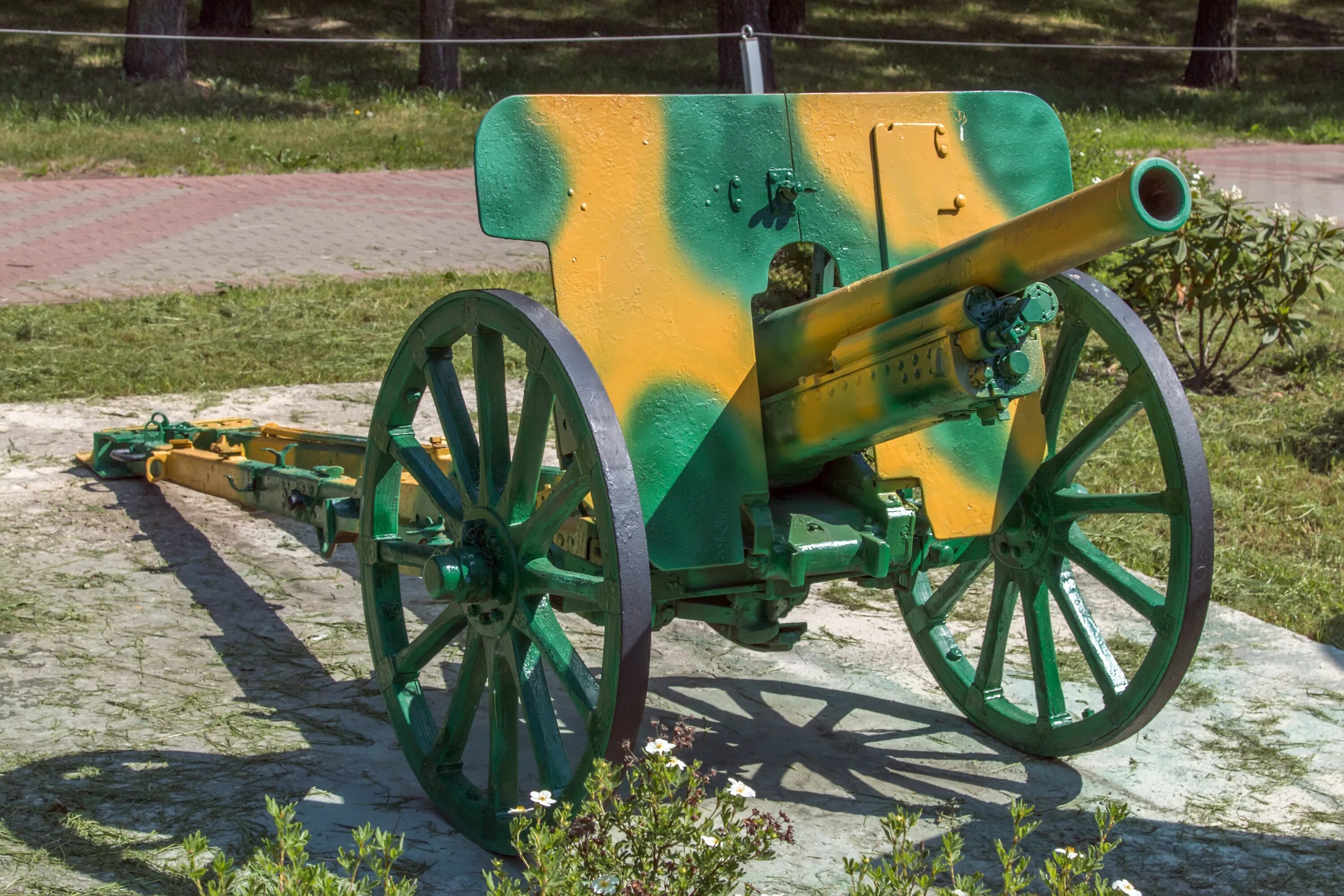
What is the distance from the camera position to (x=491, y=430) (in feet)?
11.1

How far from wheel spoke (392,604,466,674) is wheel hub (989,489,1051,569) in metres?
1.41

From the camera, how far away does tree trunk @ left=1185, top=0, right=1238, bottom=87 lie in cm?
2183

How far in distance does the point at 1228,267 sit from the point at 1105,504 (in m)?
4.34

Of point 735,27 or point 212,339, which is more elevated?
point 735,27

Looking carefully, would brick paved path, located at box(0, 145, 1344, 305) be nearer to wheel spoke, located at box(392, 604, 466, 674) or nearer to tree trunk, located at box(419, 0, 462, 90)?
tree trunk, located at box(419, 0, 462, 90)

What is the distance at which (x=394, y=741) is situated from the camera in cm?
403

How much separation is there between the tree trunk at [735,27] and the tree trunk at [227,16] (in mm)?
6850

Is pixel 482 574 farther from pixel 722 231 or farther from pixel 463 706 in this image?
pixel 722 231

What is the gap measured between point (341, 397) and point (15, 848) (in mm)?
4048

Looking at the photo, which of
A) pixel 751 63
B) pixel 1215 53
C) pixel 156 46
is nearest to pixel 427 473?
pixel 751 63

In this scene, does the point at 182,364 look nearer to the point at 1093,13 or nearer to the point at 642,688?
the point at 642,688

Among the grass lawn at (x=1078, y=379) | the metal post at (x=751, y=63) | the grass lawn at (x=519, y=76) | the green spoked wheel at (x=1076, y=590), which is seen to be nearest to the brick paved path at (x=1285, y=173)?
the grass lawn at (x=519, y=76)

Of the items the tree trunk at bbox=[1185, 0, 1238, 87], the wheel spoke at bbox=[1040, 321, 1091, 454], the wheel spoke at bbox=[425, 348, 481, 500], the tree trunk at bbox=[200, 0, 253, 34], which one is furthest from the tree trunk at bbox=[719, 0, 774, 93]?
the wheel spoke at bbox=[425, 348, 481, 500]

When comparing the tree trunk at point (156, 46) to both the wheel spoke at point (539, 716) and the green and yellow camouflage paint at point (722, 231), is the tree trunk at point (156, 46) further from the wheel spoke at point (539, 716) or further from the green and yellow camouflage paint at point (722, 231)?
the wheel spoke at point (539, 716)
